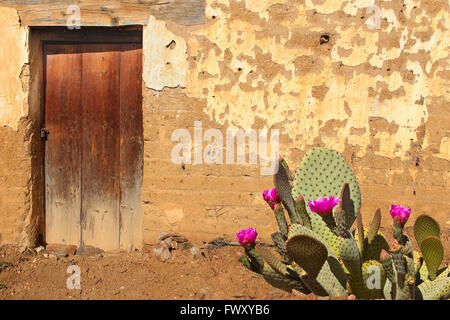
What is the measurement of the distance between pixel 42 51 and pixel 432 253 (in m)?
3.53

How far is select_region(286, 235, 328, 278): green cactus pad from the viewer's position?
2451 mm

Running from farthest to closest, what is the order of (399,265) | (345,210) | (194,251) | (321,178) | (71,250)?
(71,250) < (194,251) < (321,178) < (345,210) < (399,265)

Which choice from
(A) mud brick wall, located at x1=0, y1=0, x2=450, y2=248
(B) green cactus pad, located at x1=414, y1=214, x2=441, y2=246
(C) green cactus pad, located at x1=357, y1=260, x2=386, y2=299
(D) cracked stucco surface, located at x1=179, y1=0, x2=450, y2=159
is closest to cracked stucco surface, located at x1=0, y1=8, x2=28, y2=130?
(A) mud brick wall, located at x1=0, y1=0, x2=450, y2=248

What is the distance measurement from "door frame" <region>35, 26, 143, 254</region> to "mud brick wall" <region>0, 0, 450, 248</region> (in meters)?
0.15

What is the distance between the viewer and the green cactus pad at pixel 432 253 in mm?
2648

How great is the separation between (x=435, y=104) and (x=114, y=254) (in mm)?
2969

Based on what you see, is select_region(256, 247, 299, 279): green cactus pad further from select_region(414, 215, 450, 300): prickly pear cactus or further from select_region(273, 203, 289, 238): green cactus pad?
select_region(414, 215, 450, 300): prickly pear cactus

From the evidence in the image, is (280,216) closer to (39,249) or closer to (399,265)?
(399,265)

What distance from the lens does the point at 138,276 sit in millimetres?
3818

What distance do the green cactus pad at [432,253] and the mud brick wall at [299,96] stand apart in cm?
127

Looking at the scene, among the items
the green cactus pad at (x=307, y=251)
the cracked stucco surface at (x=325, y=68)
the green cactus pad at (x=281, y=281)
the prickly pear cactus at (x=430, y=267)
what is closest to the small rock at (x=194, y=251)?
the cracked stucco surface at (x=325, y=68)

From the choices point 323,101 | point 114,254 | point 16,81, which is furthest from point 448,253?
point 16,81

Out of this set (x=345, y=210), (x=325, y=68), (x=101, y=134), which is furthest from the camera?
(x=101, y=134)

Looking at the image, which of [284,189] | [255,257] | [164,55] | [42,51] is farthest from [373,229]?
[42,51]
